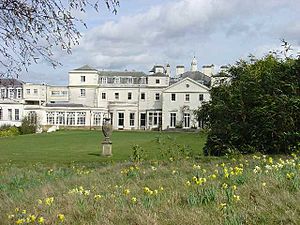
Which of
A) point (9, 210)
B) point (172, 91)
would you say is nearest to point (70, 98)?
point (172, 91)

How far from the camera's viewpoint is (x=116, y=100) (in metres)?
87.8

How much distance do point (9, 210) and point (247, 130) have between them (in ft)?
34.6

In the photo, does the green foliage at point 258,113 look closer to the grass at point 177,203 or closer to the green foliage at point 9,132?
the grass at point 177,203

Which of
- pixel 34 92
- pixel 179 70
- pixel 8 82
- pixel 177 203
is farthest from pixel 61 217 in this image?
pixel 179 70

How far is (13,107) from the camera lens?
81.6 metres

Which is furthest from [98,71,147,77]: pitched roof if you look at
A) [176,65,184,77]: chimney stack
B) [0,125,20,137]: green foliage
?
[0,125,20,137]: green foliage

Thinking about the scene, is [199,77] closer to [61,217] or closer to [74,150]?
[74,150]

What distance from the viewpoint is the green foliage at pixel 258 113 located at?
13.7m

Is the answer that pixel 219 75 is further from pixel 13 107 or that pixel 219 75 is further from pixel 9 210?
pixel 13 107

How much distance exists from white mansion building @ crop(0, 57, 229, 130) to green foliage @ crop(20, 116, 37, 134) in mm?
9103

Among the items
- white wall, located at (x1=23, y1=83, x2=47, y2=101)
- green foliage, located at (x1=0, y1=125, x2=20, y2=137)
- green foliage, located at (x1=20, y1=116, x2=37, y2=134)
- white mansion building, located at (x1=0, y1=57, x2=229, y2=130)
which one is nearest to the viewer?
green foliage, located at (x1=0, y1=125, x2=20, y2=137)

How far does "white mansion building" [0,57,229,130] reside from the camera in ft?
265

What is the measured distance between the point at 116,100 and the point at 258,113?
74206 millimetres

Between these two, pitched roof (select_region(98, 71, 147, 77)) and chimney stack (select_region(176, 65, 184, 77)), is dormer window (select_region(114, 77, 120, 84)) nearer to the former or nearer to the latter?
pitched roof (select_region(98, 71, 147, 77))
